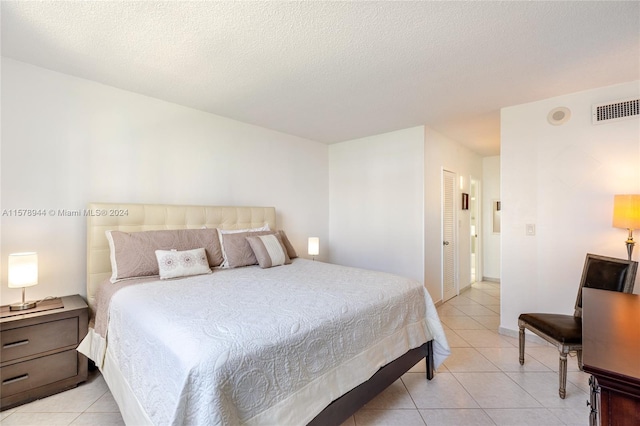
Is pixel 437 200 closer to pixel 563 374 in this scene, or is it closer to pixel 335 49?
pixel 563 374

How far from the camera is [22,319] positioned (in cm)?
193

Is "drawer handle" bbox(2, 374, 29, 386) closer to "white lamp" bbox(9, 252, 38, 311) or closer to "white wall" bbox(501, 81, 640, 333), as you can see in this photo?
"white lamp" bbox(9, 252, 38, 311)

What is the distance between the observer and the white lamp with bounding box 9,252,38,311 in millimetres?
1978

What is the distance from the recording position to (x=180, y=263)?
2430 millimetres

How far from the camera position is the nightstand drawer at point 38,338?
1886mm

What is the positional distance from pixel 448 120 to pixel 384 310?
2745 mm

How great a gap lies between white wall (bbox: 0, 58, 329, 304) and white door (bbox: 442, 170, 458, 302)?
286cm

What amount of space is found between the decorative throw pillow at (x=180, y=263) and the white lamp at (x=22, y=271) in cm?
78

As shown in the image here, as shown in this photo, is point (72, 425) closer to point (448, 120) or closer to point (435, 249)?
point (435, 249)

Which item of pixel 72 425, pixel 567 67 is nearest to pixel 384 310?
pixel 72 425

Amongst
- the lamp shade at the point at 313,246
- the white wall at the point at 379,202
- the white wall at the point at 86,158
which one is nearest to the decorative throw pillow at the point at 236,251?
the white wall at the point at 86,158

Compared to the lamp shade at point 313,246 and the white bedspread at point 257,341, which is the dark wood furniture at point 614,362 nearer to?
the white bedspread at point 257,341

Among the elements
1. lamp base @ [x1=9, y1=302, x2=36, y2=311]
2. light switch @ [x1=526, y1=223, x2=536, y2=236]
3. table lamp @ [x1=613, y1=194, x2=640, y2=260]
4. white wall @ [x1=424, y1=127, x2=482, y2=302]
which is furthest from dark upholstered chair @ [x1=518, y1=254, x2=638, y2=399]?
lamp base @ [x1=9, y1=302, x2=36, y2=311]

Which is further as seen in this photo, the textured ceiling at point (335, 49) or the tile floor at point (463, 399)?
the tile floor at point (463, 399)
